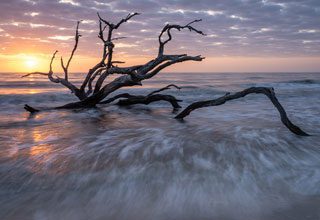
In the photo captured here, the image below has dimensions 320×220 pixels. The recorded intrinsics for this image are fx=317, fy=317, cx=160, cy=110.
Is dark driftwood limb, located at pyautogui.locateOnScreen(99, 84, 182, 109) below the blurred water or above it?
above

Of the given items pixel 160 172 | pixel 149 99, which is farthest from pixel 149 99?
pixel 160 172

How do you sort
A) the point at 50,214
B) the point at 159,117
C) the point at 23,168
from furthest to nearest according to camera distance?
the point at 159,117, the point at 23,168, the point at 50,214

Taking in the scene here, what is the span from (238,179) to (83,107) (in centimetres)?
755

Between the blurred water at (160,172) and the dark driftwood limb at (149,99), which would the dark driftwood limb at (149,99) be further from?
the blurred water at (160,172)

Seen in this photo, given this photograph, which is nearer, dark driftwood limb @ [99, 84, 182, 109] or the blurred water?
the blurred water

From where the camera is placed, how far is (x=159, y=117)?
8.91m

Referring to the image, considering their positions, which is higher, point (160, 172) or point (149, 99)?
point (149, 99)

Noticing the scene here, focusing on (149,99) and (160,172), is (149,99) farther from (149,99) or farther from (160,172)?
(160,172)

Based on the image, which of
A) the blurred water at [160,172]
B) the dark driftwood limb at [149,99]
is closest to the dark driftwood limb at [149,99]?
the dark driftwood limb at [149,99]

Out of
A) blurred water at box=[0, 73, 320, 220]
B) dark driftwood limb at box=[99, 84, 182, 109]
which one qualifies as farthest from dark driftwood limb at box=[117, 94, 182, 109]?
blurred water at box=[0, 73, 320, 220]

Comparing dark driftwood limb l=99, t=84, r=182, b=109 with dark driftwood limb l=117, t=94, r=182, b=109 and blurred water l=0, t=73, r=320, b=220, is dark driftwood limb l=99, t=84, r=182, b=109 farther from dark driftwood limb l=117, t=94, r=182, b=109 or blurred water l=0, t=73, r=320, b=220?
blurred water l=0, t=73, r=320, b=220

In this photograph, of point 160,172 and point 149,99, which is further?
point 149,99

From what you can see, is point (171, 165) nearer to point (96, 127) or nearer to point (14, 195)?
point (14, 195)

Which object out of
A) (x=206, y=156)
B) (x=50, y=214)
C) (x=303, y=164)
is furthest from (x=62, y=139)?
(x=303, y=164)
